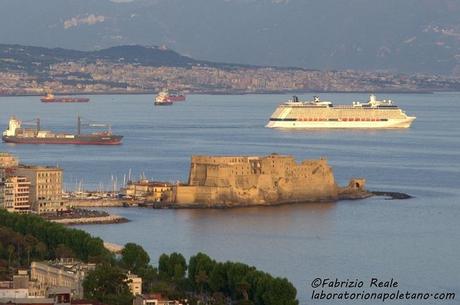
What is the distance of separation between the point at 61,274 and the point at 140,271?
1924mm

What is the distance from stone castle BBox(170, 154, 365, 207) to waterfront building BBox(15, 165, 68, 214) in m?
3.31

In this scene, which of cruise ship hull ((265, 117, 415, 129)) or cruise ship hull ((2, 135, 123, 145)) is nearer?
cruise ship hull ((2, 135, 123, 145))

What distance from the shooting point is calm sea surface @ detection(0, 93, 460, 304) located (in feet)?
102

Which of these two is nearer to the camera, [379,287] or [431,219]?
[379,287]

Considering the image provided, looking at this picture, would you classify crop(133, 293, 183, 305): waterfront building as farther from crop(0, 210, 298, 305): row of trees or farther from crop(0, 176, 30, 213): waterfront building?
crop(0, 176, 30, 213): waterfront building

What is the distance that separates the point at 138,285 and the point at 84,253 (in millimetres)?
3999

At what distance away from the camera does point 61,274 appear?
81.0 feet

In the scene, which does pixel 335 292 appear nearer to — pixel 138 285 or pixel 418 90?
pixel 138 285

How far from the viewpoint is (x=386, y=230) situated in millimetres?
36906

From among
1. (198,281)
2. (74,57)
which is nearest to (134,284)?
(198,281)

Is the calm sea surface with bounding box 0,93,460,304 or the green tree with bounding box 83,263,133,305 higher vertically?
the green tree with bounding box 83,263,133,305

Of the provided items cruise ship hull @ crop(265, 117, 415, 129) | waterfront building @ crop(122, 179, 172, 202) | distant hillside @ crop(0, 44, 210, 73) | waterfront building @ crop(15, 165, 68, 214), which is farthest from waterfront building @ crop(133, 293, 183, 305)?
distant hillside @ crop(0, 44, 210, 73)

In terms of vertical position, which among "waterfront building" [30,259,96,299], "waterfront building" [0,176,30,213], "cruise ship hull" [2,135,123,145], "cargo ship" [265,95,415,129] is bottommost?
"cruise ship hull" [2,135,123,145]

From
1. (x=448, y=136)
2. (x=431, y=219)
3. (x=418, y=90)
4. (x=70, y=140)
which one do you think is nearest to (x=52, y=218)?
(x=431, y=219)
